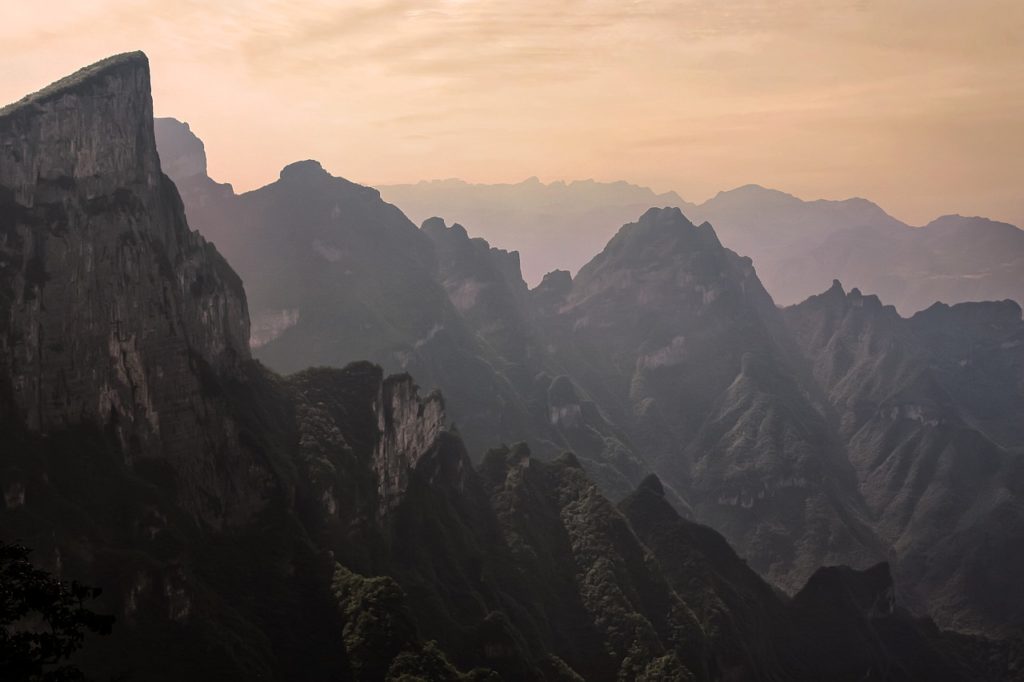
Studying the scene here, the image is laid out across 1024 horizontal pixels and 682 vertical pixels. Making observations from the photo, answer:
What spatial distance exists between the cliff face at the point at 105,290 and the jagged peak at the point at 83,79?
0.52 ft

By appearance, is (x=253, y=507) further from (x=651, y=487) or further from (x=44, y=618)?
(x=651, y=487)

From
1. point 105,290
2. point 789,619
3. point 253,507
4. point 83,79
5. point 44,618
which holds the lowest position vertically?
point 789,619

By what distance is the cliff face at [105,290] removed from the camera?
76375mm

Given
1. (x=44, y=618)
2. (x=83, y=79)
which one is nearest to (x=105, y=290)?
(x=83, y=79)

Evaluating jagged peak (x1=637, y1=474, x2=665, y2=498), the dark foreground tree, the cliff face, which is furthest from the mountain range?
the dark foreground tree

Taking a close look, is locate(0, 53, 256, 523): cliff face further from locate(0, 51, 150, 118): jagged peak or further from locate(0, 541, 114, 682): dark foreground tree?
locate(0, 541, 114, 682): dark foreground tree

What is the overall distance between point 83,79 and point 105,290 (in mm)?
19405

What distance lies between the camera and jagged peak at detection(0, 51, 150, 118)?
8194 cm

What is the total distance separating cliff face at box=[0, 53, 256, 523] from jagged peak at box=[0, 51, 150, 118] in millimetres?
158

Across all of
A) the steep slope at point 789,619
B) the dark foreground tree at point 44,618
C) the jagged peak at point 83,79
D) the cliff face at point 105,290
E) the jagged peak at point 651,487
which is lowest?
the steep slope at point 789,619

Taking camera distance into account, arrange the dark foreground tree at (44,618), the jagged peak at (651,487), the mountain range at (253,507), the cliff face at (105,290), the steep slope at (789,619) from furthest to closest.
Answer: the jagged peak at (651,487) < the steep slope at (789,619) < the cliff face at (105,290) < the mountain range at (253,507) < the dark foreground tree at (44,618)

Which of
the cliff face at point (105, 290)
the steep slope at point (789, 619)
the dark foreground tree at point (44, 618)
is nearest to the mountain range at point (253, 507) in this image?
the cliff face at point (105, 290)

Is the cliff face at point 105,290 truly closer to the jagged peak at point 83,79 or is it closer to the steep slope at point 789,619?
the jagged peak at point 83,79

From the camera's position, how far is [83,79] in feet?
283
